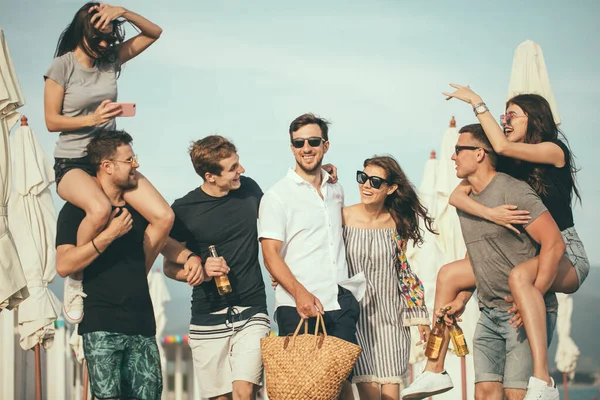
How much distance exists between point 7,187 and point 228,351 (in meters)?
3.49

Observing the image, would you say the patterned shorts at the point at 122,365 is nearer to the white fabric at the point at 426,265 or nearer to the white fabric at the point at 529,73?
the white fabric at the point at 529,73

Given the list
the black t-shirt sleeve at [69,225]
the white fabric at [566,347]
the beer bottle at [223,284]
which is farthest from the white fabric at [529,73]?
the white fabric at [566,347]

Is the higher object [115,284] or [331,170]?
[331,170]

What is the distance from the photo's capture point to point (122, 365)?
5.28 m

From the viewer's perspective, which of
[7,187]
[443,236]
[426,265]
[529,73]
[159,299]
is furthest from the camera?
[159,299]

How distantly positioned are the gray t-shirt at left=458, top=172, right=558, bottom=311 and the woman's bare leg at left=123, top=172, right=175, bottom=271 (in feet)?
6.54

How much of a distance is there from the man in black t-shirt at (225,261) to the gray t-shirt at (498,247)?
1521 mm

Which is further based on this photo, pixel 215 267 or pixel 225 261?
pixel 225 261

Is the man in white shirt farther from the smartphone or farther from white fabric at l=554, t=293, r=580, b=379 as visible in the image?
white fabric at l=554, t=293, r=580, b=379

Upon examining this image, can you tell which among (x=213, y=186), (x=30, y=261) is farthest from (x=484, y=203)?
(x=30, y=261)

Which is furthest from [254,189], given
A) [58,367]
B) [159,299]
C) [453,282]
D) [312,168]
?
[159,299]

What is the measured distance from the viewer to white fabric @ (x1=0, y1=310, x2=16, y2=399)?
12.2 m

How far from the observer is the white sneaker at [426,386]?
545cm

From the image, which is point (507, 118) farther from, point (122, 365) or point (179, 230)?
→ point (122, 365)
